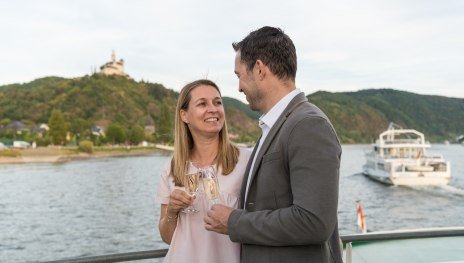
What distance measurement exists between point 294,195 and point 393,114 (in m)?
133

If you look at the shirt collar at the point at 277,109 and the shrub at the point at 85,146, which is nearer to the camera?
the shirt collar at the point at 277,109

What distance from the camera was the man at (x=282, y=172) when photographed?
1390 millimetres

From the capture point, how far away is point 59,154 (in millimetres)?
103875

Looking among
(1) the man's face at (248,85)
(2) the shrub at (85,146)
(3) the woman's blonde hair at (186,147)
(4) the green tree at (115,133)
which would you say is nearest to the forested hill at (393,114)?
(4) the green tree at (115,133)

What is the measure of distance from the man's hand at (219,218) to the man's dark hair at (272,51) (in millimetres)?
481

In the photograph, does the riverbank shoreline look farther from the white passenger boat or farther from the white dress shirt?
the white dress shirt

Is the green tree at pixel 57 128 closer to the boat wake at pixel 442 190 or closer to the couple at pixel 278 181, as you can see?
the boat wake at pixel 442 190

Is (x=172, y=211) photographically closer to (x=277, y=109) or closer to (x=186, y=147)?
(x=186, y=147)

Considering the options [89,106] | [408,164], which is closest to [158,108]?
[89,106]

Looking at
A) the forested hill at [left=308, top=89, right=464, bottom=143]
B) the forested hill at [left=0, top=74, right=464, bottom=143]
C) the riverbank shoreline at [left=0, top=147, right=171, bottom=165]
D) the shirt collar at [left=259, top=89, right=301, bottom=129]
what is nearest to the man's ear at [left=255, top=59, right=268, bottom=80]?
the shirt collar at [left=259, top=89, right=301, bottom=129]

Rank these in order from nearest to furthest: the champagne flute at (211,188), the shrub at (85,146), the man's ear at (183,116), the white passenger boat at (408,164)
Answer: the champagne flute at (211,188)
the man's ear at (183,116)
the white passenger boat at (408,164)
the shrub at (85,146)

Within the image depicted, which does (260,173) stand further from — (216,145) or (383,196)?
(383,196)

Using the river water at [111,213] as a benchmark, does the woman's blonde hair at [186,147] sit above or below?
above

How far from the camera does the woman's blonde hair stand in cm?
220
